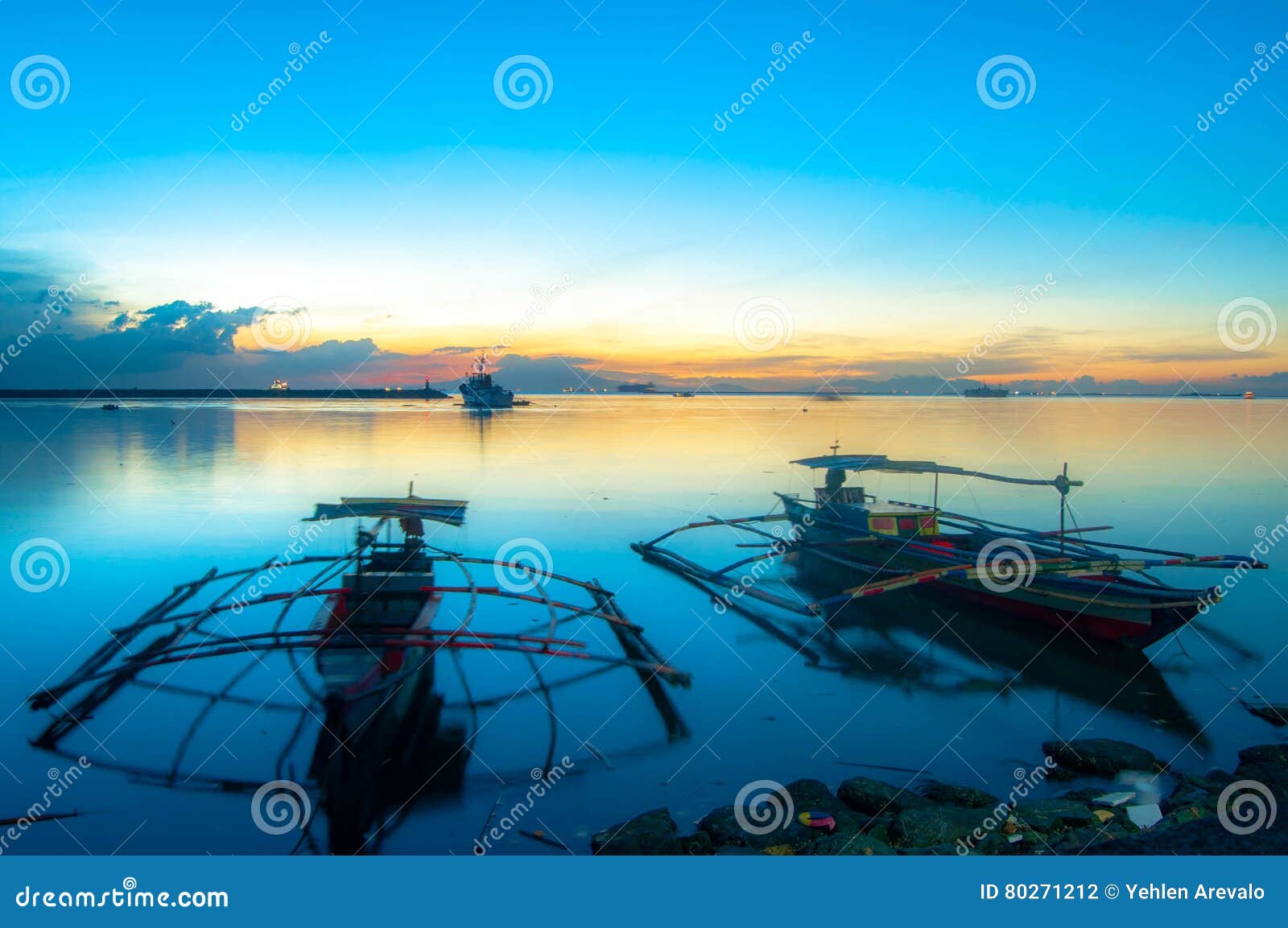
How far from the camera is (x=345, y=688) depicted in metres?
9.56

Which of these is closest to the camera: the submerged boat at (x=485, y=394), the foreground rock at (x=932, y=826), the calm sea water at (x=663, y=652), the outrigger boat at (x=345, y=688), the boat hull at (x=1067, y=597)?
the foreground rock at (x=932, y=826)

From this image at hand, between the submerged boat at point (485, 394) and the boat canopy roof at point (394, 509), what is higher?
the submerged boat at point (485, 394)

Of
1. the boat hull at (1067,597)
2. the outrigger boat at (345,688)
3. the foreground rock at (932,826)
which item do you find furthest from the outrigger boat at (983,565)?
the foreground rock at (932,826)

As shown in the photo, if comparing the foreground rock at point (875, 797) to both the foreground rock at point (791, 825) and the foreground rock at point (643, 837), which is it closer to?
the foreground rock at point (791, 825)

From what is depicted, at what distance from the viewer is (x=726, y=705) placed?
39.3ft

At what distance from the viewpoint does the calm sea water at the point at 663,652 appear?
905cm

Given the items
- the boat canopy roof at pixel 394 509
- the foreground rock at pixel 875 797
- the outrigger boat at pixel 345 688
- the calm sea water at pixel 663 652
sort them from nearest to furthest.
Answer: the foreground rock at pixel 875 797 < the calm sea water at pixel 663 652 < the outrigger boat at pixel 345 688 < the boat canopy roof at pixel 394 509

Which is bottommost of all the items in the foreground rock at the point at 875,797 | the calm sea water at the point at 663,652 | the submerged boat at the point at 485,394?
the foreground rock at the point at 875,797

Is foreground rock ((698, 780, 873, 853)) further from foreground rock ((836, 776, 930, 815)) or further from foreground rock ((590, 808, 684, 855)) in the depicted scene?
foreground rock ((590, 808, 684, 855))

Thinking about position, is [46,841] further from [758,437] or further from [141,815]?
[758,437]

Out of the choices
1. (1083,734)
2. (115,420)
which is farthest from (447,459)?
(115,420)

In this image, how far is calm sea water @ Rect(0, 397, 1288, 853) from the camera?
29.7 ft

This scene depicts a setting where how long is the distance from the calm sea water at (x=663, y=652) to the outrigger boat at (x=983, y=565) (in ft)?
2.13

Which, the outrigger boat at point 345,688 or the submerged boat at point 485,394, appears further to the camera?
the submerged boat at point 485,394
